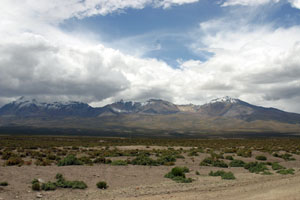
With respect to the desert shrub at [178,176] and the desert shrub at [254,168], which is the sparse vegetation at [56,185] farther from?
the desert shrub at [254,168]

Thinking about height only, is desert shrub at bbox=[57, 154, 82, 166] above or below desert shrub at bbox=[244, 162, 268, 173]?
above

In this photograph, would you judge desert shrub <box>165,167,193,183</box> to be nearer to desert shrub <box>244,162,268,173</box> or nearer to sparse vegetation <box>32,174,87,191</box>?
sparse vegetation <box>32,174,87,191</box>

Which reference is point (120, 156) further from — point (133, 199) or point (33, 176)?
point (133, 199)

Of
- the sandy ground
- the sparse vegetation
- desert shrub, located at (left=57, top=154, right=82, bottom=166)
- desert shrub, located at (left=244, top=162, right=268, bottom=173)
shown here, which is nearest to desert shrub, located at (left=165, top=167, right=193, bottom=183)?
the sandy ground

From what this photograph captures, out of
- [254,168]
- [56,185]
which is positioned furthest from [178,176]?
[254,168]

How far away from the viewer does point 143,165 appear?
24688mm

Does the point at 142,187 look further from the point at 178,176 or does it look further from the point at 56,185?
the point at 56,185

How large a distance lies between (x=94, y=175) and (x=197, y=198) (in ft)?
30.3

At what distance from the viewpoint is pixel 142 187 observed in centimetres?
1566

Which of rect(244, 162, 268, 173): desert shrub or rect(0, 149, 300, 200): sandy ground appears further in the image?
rect(244, 162, 268, 173): desert shrub

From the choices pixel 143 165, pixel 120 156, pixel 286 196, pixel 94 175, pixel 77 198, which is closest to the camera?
pixel 286 196

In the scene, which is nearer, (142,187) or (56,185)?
(56,185)

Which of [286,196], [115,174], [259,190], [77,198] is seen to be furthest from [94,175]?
[286,196]

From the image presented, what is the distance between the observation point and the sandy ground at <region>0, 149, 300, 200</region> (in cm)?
1288
